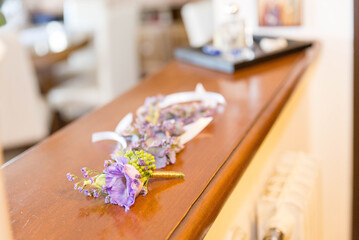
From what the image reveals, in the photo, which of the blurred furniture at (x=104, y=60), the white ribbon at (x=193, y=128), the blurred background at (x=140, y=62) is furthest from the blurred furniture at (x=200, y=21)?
the white ribbon at (x=193, y=128)

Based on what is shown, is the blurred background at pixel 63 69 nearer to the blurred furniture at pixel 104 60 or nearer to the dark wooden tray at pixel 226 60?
the blurred furniture at pixel 104 60

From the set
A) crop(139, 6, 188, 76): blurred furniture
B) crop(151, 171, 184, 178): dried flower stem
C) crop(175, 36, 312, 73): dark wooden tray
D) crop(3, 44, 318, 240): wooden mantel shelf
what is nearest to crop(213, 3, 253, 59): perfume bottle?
crop(175, 36, 312, 73): dark wooden tray

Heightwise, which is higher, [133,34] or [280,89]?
[280,89]

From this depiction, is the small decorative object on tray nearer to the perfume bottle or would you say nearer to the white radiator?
the white radiator

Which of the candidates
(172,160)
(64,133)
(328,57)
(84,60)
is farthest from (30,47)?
(172,160)

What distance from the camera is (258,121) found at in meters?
Answer: 1.03

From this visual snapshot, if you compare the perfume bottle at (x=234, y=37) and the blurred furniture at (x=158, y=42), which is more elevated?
the perfume bottle at (x=234, y=37)

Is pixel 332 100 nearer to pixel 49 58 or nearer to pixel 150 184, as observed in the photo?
pixel 150 184

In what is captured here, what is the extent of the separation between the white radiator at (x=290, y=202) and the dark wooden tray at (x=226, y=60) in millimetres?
344

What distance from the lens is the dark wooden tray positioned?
1525mm

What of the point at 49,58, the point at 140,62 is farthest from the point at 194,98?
the point at 140,62

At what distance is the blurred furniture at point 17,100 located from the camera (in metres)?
2.73

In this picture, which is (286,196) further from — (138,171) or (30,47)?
(30,47)

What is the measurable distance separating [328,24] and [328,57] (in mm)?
132
